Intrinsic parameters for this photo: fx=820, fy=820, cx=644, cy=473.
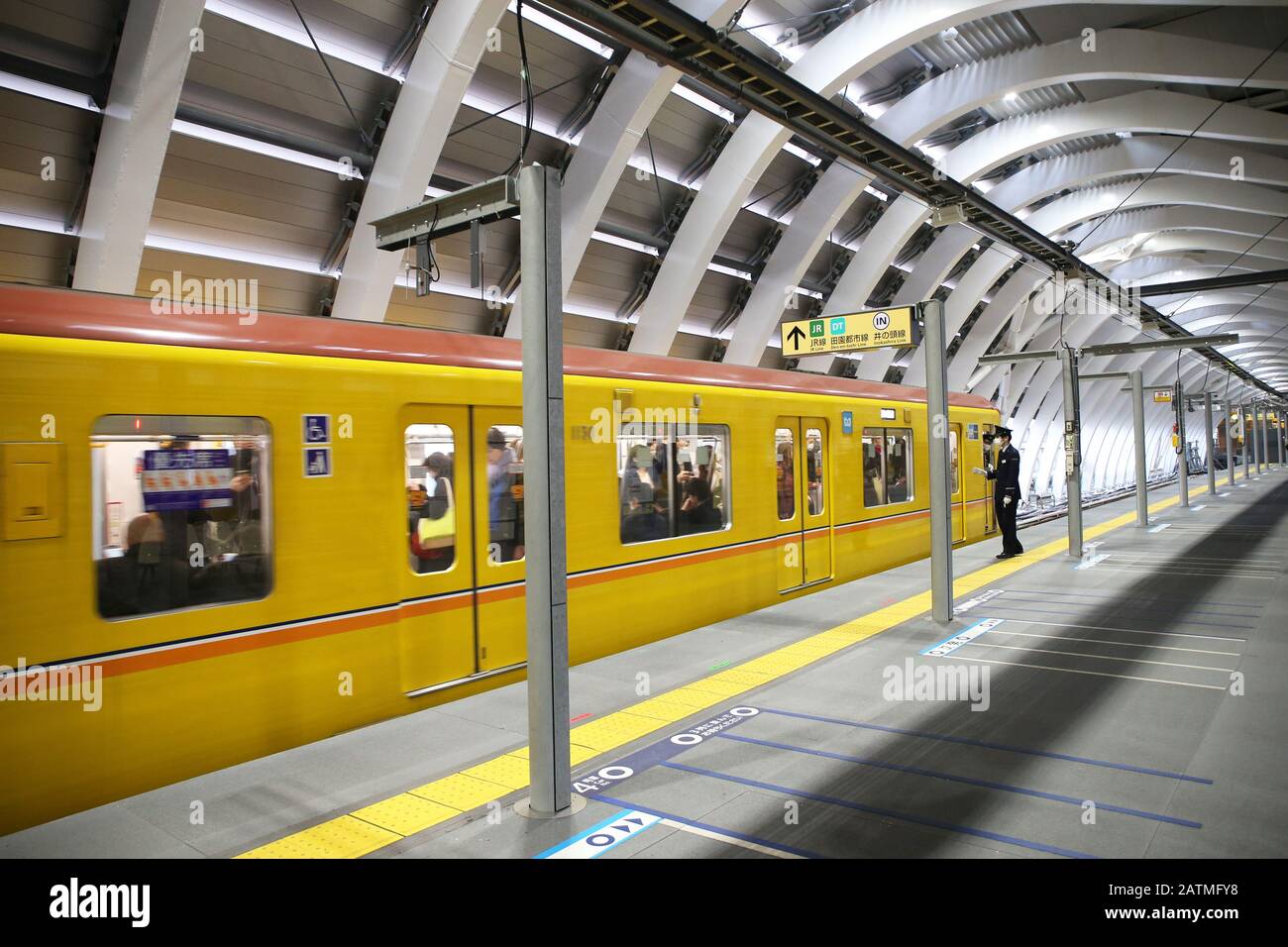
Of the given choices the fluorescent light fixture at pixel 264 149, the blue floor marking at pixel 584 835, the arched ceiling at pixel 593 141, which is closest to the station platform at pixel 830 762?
the blue floor marking at pixel 584 835

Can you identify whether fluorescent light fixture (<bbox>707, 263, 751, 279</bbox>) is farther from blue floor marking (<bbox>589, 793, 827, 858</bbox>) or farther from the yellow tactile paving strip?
blue floor marking (<bbox>589, 793, 827, 858</bbox>)

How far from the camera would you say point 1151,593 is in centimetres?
857

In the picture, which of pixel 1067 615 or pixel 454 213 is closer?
pixel 454 213

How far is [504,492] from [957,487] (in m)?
9.28

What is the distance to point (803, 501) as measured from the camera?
9.02 metres

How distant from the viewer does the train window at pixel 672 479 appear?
269 inches

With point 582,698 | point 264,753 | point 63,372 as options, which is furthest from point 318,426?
point 582,698

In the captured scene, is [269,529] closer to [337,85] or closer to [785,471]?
[785,471]

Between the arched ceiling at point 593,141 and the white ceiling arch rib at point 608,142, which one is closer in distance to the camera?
the arched ceiling at point 593,141

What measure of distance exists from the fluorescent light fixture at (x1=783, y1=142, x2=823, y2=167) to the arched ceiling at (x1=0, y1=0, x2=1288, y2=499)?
0.06 m

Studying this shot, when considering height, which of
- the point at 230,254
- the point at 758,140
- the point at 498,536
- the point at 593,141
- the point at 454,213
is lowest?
the point at 498,536

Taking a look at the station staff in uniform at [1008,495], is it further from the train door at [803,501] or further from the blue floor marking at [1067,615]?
the train door at [803,501]

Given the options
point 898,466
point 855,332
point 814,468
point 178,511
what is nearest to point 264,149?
point 178,511

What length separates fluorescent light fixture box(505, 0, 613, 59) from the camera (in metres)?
10.9
